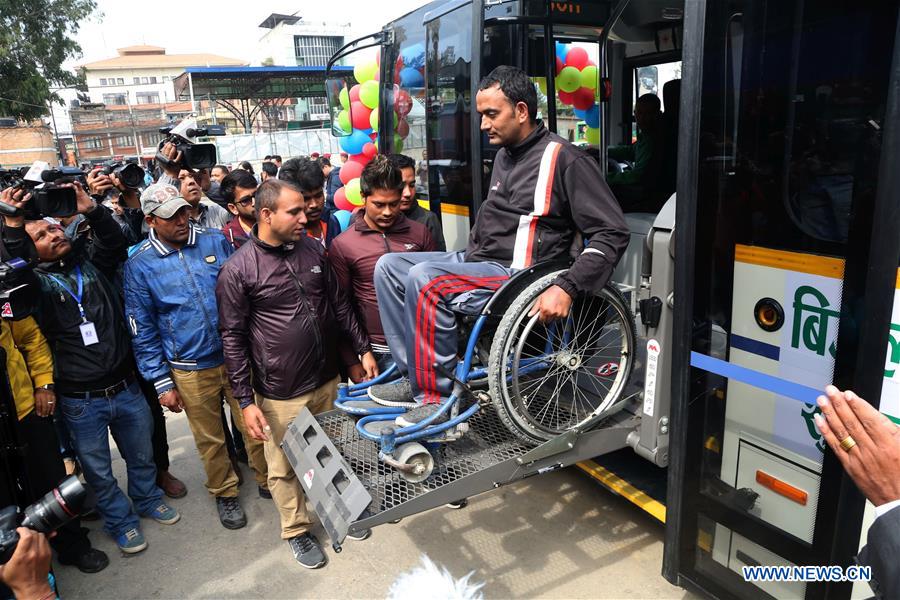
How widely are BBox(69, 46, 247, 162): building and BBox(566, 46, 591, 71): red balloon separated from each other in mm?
30776

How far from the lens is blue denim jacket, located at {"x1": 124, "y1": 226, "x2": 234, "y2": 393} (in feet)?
10.7

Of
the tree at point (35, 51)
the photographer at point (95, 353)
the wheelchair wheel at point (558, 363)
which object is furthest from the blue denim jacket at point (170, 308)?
the tree at point (35, 51)

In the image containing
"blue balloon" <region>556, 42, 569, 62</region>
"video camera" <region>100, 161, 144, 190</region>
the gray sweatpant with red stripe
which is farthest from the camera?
"blue balloon" <region>556, 42, 569, 62</region>

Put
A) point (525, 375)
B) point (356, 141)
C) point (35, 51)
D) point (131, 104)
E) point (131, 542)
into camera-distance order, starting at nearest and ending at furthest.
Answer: point (525, 375) → point (131, 542) → point (356, 141) → point (35, 51) → point (131, 104)

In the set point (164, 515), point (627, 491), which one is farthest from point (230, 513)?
point (627, 491)

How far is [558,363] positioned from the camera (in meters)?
2.55

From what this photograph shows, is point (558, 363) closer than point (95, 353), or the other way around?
point (558, 363)

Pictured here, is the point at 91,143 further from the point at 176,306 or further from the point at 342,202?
the point at 176,306

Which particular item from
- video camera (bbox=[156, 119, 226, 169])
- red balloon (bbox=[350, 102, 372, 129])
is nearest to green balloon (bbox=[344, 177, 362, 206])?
red balloon (bbox=[350, 102, 372, 129])

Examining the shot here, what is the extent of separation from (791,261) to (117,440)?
3574 millimetres

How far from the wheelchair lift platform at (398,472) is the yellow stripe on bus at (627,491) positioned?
1.56 ft

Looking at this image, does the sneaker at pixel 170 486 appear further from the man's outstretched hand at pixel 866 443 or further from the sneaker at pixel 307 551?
the man's outstretched hand at pixel 866 443

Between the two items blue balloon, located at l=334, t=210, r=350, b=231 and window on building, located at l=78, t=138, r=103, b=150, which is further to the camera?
window on building, located at l=78, t=138, r=103, b=150

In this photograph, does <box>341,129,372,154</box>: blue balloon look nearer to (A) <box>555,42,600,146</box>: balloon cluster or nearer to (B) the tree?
(A) <box>555,42,600,146</box>: balloon cluster
